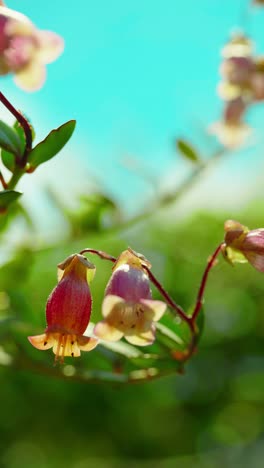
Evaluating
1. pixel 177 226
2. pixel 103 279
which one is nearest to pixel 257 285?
pixel 177 226

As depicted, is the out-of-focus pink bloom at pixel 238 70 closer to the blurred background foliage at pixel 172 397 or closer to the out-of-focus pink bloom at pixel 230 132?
the out-of-focus pink bloom at pixel 230 132

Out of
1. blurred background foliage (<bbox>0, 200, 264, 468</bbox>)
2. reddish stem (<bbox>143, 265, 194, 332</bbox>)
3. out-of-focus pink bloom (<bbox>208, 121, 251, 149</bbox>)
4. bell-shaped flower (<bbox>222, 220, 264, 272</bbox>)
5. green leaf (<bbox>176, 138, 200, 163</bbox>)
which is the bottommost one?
blurred background foliage (<bbox>0, 200, 264, 468</bbox>)

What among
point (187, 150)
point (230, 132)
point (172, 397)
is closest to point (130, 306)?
point (187, 150)

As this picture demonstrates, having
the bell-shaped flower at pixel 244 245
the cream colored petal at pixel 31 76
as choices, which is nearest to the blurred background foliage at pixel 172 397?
the cream colored petal at pixel 31 76

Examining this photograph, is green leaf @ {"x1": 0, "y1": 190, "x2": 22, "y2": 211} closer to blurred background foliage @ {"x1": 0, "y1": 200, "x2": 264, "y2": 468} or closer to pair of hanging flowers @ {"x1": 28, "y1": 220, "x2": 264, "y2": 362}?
pair of hanging flowers @ {"x1": 28, "y1": 220, "x2": 264, "y2": 362}

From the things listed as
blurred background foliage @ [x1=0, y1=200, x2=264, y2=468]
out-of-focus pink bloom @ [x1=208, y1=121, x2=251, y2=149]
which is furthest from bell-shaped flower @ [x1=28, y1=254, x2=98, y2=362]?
blurred background foliage @ [x1=0, y1=200, x2=264, y2=468]

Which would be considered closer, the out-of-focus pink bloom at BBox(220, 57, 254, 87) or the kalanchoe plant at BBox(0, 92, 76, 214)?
the kalanchoe plant at BBox(0, 92, 76, 214)

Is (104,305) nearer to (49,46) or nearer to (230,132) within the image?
(49,46)

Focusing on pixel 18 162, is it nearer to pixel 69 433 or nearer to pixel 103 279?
pixel 103 279
